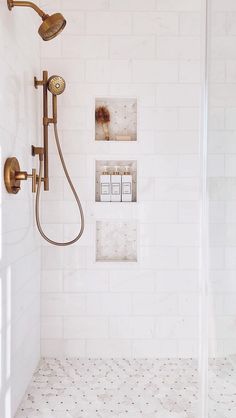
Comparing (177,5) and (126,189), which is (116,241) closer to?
(126,189)

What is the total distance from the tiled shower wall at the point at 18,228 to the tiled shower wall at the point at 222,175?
82 cm

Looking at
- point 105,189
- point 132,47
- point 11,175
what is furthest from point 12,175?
point 132,47

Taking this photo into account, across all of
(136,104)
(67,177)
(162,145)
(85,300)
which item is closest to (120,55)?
(136,104)

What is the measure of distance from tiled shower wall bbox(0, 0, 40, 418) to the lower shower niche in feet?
1.29

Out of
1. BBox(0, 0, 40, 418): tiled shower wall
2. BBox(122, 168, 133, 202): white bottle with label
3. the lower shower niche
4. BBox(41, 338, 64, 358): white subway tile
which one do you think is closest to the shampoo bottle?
BBox(122, 168, 133, 202): white bottle with label

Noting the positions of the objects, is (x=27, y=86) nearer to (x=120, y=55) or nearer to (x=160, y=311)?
(x=120, y=55)

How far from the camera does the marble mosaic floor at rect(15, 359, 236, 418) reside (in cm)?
190

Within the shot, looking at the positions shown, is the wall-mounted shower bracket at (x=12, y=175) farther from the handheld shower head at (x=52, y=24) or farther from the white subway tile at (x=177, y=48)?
the white subway tile at (x=177, y=48)

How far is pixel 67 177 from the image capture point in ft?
7.70

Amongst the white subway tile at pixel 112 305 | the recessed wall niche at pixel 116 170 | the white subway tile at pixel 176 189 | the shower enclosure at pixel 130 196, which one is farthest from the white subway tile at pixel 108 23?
the white subway tile at pixel 112 305

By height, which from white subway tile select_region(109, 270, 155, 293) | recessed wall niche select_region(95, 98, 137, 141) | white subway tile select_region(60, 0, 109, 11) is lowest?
white subway tile select_region(109, 270, 155, 293)

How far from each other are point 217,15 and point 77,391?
1.74m

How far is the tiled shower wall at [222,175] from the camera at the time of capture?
115 cm

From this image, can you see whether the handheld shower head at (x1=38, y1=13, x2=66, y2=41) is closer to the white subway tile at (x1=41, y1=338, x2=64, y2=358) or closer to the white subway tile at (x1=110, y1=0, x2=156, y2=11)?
the white subway tile at (x1=110, y1=0, x2=156, y2=11)
